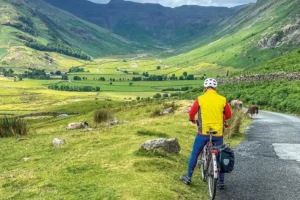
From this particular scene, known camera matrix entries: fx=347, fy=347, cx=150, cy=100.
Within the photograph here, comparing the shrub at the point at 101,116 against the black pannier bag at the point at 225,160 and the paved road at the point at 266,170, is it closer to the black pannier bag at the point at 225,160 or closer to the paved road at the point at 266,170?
the paved road at the point at 266,170

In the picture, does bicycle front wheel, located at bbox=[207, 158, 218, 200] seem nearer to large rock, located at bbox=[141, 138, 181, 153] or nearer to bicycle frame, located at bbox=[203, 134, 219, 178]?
bicycle frame, located at bbox=[203, 134, 219, 178]

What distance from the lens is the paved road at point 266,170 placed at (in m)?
13.1

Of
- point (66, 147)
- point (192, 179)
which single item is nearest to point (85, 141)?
point (66, 147)

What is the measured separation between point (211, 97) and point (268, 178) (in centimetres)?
504

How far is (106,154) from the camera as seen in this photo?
18047 millimetres

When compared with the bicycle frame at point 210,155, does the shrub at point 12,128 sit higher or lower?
lower

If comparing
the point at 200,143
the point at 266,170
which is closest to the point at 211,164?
the point at 200,143

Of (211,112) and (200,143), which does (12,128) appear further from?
(211,112)

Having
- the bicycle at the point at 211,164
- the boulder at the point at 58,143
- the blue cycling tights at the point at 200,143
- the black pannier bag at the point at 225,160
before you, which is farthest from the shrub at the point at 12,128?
the black pannier bag at the point at 225,160

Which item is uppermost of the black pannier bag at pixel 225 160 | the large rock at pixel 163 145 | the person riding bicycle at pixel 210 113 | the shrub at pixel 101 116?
the person riding bicycle at pixel 210 113

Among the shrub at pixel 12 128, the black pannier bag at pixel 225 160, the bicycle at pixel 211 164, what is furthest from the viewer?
the shrub at pixel 12 128

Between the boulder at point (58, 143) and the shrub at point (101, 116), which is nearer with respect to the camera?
the boulder at point (58, 143)

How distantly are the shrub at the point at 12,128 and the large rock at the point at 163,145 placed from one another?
14300 mm

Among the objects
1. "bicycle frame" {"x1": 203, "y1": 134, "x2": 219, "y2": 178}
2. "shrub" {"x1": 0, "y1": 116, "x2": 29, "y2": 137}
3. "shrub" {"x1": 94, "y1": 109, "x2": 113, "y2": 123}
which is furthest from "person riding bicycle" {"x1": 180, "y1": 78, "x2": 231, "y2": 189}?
"shrub" {"x1": 94, "y1": 109, "x2": 113, "y2": 123}
